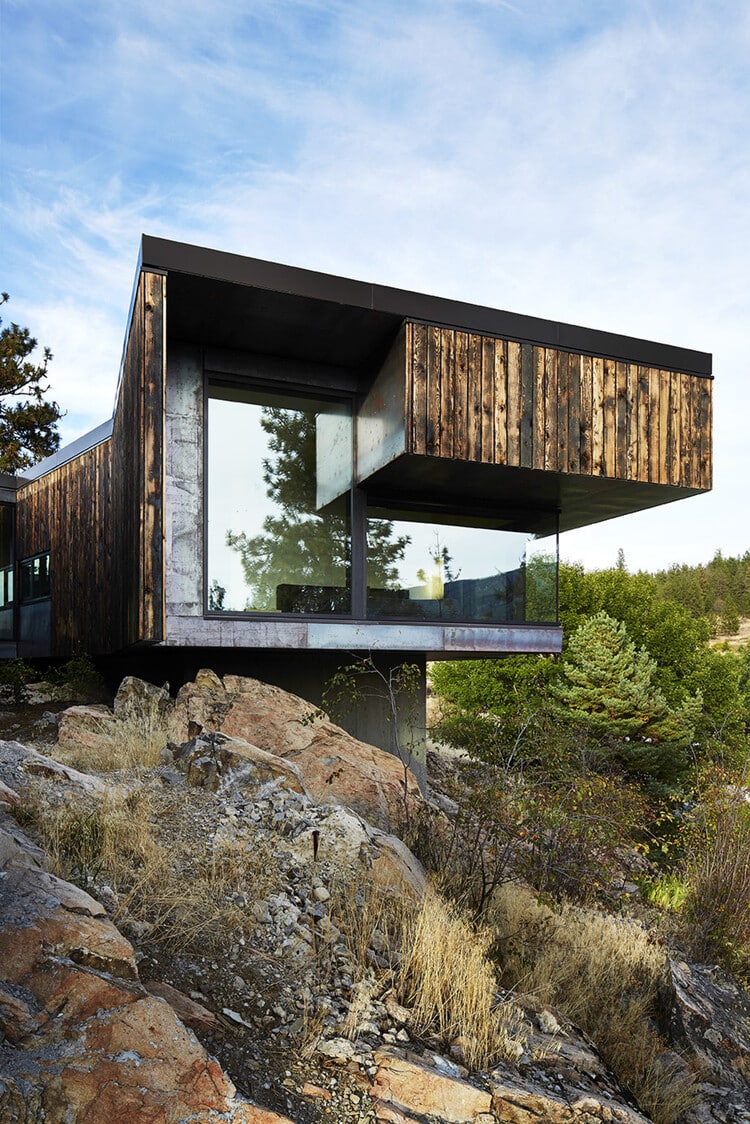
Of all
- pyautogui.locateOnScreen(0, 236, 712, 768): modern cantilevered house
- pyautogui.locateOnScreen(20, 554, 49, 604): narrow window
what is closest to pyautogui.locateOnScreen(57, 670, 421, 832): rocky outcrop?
pyautogui.locateOnScreen(0, 236, 712, 768): modern cantilevered house

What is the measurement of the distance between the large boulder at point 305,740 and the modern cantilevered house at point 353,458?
54 cm

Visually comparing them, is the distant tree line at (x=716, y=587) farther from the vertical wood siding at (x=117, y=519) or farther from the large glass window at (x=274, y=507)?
the large glass window at (x=274, y=507)

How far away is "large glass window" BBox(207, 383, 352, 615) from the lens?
8023mm

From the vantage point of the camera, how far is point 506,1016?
370cm

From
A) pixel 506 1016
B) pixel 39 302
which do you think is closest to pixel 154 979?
pixel 506 1016

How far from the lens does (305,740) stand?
7.14m

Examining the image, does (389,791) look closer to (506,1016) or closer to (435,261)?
(506,1016)

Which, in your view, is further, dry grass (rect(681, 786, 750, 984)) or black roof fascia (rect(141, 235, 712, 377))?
black roof fascia (rect(141, 235, 712, 377))

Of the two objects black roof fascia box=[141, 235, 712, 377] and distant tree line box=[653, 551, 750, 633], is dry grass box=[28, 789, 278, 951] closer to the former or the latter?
black roof fascia box=[141, 235, 712, 377]

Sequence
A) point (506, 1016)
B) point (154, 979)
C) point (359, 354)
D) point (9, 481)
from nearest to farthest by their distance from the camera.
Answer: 1. point (154, 979)
2. point (506, 1016)
3. point (359, 354)
4. point (9, 481)

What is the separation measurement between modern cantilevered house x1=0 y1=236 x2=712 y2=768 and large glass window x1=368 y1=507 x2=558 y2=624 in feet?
0.09

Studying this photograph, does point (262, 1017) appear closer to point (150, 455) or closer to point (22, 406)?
point (150, 455)

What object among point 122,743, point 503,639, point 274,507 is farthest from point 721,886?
point 274,507

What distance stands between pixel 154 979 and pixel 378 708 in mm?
6813
